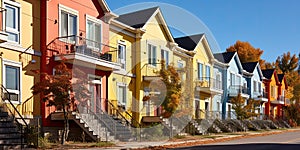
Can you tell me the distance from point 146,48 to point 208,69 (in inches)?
549

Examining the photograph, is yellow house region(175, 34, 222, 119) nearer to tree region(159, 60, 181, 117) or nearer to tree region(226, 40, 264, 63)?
tree region(159, 60, 181, 117)

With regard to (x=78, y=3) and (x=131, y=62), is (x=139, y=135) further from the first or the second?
(x=78, y=3)

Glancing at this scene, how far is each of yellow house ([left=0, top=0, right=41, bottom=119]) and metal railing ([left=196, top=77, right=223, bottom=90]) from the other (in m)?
21.2

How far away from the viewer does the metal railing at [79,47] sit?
78.5 feet

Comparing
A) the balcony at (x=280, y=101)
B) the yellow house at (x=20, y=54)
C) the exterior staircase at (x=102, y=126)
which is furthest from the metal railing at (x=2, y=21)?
the balcony at (x=280, y=101)

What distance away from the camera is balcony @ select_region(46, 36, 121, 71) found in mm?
23797

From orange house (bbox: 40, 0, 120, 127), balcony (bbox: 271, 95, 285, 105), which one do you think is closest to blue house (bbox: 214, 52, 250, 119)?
balcony (bbox: 271, 95, 285, 105)

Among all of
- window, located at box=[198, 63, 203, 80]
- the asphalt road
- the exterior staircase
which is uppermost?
window, located at box=[198, 63, 203, 80]

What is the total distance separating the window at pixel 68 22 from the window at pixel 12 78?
141 inches

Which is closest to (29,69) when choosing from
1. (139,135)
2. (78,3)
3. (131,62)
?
(78,3)

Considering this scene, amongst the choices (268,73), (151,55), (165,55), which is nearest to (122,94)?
(151,55)

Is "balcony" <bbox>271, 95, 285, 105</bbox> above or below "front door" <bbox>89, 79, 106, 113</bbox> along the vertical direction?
below

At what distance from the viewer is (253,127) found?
4659 centimetres

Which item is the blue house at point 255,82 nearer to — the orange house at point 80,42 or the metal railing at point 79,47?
the orange house at point 80,42
